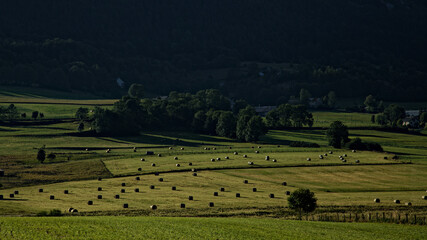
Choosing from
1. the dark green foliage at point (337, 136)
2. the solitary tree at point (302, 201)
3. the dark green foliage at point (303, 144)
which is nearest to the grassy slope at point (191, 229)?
the solitary tree at point (302, 201)

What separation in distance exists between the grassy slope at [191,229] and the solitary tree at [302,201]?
17.6 ft

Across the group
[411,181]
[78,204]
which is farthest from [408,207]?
[78,204]

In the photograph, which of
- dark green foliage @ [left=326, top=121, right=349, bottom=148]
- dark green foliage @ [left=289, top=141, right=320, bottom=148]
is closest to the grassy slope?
dark green foliage @ [left=326, top=121, right=349, bottom=148]

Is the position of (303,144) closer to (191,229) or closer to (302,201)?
(302,201)

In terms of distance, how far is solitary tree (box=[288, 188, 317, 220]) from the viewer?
6669 centimetres

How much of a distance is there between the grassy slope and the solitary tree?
17.6ft

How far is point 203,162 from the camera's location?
376ft

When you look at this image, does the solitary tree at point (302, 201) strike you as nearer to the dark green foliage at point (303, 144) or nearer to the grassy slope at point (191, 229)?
the grassy slope at point (191, 229)

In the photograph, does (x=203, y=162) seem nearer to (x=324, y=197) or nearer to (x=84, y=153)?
(x=84, y=153)

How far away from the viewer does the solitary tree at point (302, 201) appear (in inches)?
2625

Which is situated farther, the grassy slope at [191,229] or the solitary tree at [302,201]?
the solitary tree at [302,201]

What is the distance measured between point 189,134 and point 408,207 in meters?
111

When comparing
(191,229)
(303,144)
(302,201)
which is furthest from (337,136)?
(191,229)

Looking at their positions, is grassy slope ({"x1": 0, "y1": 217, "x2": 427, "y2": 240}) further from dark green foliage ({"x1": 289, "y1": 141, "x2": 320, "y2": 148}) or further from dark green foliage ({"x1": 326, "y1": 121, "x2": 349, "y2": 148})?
dark green foliage ({"x1": 289, "y1": 141, "x2": 320, "y2": 148})
